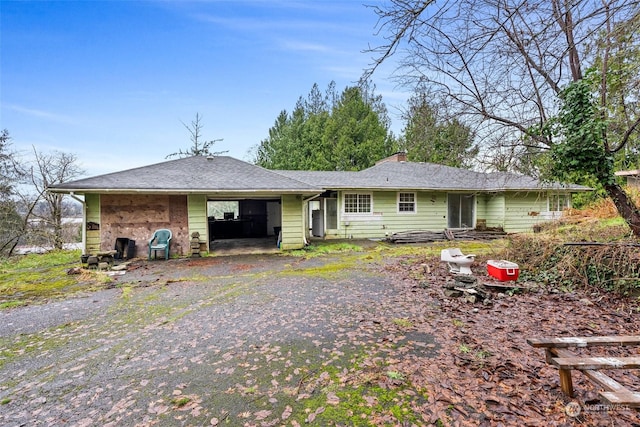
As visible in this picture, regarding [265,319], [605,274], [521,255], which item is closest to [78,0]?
[265,319]

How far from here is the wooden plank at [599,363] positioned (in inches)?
80.4

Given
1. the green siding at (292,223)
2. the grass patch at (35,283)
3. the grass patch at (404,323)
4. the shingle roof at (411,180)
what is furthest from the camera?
the shingle roof at (411,180)

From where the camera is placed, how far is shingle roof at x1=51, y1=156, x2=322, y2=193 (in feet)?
28.6

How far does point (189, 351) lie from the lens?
3.30 metres

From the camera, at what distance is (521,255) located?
22.2ft

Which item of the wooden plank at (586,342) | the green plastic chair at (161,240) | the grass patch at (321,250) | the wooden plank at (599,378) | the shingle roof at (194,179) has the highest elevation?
the shingle roof at (194,179)

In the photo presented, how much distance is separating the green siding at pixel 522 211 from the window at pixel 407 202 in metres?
4.51

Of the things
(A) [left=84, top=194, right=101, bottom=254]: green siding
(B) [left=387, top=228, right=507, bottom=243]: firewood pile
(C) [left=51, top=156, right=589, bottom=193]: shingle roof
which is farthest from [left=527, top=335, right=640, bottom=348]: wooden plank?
(A) [left=84, top=194, right=101, bottom=254]: green siding

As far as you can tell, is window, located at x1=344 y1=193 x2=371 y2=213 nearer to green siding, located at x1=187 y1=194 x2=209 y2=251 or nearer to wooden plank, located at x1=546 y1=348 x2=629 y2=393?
green siding, located at x1=187 y1=194 x2=209 y2=251

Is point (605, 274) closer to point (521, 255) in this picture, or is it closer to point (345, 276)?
point (521, 255)

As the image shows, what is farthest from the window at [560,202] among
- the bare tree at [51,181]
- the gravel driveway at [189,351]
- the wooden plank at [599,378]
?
the bare tree at [51,181]

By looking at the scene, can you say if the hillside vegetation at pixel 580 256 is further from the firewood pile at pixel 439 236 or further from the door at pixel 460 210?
the door at pixel 460 210

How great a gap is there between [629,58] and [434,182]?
11.1m

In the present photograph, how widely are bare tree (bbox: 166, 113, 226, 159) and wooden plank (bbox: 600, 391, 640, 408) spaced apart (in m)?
25.0
